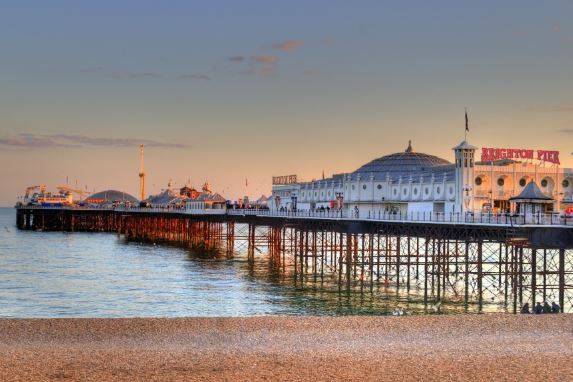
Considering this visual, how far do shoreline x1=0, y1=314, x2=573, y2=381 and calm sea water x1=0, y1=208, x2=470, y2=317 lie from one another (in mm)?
12657

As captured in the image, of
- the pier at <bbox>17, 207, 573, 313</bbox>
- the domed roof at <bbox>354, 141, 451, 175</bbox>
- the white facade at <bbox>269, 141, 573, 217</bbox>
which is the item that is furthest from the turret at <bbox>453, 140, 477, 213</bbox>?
the domed roof at <bbox>354, 141, 451, 175</bbox>

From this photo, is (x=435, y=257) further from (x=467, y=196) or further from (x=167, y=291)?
(x=167, y=291)

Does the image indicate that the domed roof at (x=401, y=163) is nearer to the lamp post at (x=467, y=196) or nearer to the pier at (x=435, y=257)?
the pier at (x=435, y=257)

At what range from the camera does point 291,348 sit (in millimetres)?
23109

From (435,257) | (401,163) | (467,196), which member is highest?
(401,163)

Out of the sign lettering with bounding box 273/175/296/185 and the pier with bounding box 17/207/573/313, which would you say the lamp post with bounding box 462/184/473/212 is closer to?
the pier with bounding box 17/207/573/313

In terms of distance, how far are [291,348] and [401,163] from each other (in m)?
68.0

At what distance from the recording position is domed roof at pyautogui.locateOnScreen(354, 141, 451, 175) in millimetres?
87312

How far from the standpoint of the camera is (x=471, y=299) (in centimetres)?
4475

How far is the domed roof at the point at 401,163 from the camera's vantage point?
87.3 m

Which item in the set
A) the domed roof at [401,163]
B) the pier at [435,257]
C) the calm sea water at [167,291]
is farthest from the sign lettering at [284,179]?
the calm sea water at [167,291]

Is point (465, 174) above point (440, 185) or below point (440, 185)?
above

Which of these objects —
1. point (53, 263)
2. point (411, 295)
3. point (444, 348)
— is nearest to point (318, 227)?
point (411, 295)

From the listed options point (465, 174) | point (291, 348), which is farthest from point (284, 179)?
point (291, 348)
